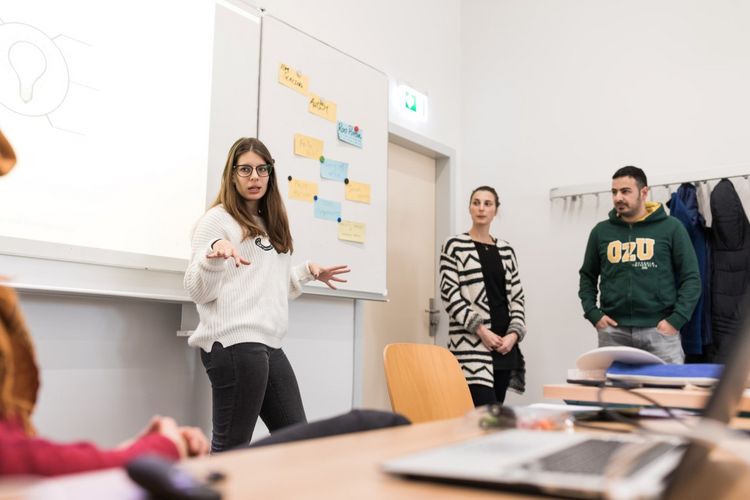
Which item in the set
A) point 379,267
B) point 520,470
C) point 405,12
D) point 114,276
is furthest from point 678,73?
point 520,470

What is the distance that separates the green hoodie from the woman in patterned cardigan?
39 centimetres

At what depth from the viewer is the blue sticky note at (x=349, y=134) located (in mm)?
3045

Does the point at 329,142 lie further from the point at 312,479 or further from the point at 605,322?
the point at 312,479

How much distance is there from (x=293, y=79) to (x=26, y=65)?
3.77 ft

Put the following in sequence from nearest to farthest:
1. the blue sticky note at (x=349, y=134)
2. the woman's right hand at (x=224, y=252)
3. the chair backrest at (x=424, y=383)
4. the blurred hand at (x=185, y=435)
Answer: the blurred hand at (x=185, y=435) → the chair backrest at (x=424, y=383) → the woman's right hand at (x=224, y=252) → the blue sticky note at (x=349, y=134)

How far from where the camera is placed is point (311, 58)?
2.90 meters

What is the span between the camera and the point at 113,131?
206 cm

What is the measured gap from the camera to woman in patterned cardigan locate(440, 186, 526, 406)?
3113 millimetres

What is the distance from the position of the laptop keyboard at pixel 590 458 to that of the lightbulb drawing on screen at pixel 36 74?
180 cm

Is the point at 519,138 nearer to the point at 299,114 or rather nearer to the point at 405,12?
the point at 405,12

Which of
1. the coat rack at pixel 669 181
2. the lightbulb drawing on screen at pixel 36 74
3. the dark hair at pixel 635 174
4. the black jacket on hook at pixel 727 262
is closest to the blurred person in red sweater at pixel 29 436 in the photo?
the lightbulb drawing on screen at pixel 36 74

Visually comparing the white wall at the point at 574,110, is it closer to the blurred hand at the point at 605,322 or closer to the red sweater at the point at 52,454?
the blurred hand at the point at 605,322

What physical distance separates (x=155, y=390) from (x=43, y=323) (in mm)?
461

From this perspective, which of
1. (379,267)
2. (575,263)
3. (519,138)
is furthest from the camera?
(519,138)
